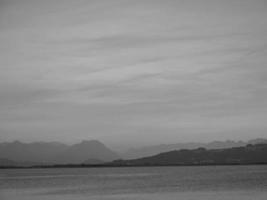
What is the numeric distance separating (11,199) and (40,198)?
400cm

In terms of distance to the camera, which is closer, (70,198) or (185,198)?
(185,198)

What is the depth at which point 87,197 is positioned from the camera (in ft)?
211

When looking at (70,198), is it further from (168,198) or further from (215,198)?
(215,198)

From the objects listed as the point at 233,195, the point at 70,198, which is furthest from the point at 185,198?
the point at 70,198

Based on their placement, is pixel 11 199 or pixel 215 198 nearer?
pixel 215 198

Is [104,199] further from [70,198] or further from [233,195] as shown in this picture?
[233,195]

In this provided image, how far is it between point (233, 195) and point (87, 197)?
65.0 ft

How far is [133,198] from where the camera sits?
59.8 metres

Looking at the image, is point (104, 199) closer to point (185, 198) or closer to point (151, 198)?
point (151, 198)

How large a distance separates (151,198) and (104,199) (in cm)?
638

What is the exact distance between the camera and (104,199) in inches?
2406

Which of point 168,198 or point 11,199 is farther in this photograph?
point 11,199

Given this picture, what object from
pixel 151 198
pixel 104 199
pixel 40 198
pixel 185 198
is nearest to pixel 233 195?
pixel 185 198

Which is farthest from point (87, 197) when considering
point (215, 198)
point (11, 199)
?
point (215, 198)
